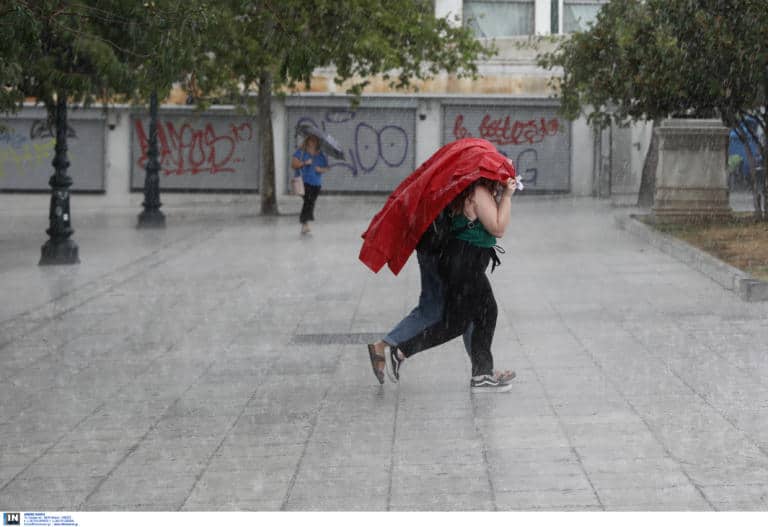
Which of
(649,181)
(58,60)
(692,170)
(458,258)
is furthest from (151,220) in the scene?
(458,258)

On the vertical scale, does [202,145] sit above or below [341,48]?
below

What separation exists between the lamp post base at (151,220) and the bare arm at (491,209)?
16.0 m

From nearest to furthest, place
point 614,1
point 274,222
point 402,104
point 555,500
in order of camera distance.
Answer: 1. point 555,500
2. point 614,1
3. point 274,222
4. point 402,104

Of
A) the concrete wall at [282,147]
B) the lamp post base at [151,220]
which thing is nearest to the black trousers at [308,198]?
the lamp post base at [151,220]

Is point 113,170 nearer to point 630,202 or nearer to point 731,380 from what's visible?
point 630,202

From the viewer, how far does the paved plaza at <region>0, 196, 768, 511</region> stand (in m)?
5.60

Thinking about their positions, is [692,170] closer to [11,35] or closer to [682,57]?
[682,57]

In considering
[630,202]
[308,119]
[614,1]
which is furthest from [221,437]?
[308,119]

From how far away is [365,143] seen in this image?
35594 millimetres

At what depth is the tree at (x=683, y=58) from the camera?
16781mm

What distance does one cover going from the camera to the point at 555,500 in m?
5.28

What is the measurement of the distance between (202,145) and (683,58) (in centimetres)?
2017

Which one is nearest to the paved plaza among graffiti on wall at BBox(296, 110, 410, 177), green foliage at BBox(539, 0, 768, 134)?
green foliage at BBox(539, 0, 768, 134)

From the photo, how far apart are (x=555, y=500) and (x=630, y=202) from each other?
26402 mm
